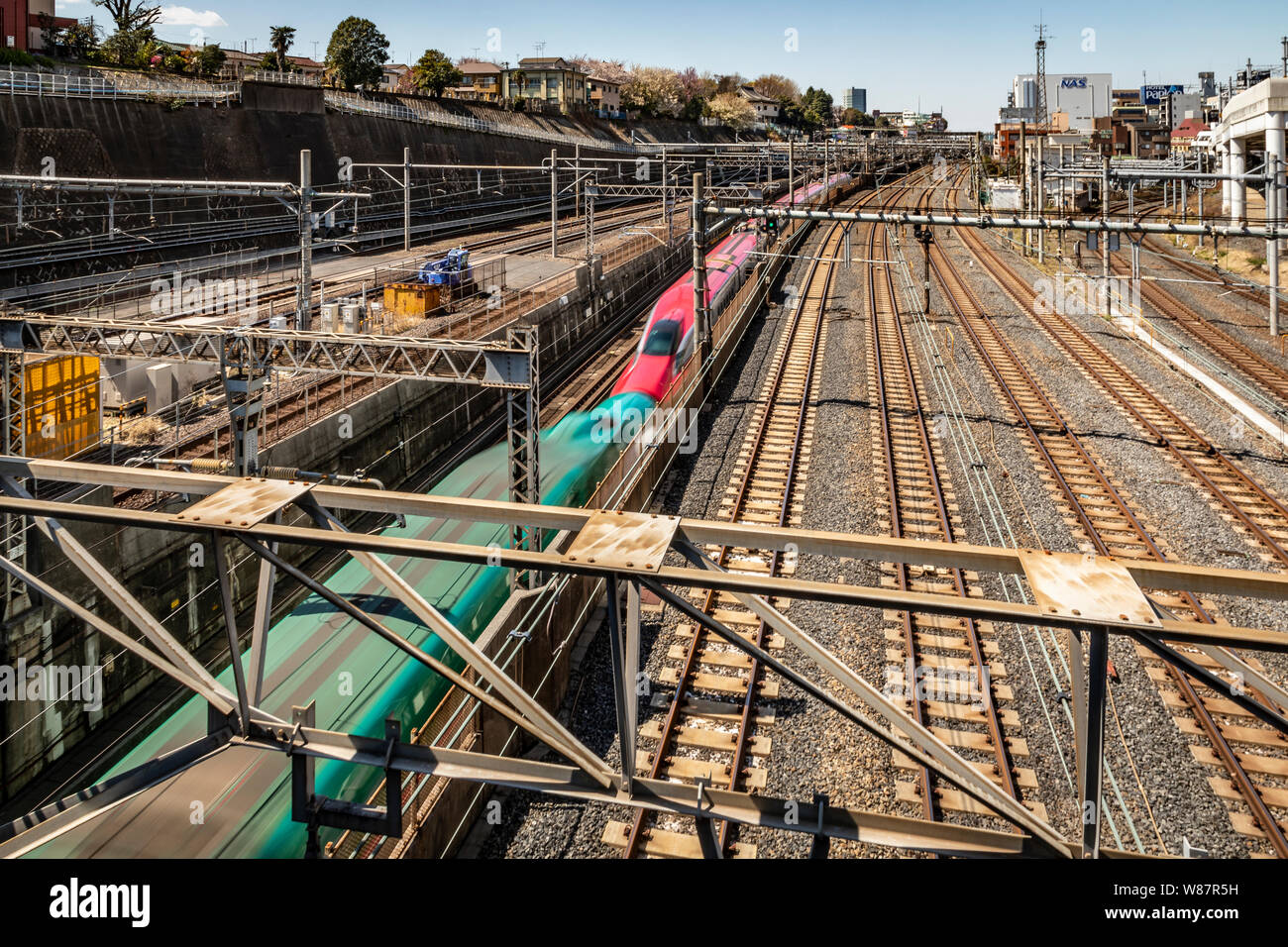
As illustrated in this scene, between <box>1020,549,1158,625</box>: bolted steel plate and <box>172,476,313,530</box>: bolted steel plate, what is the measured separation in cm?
398

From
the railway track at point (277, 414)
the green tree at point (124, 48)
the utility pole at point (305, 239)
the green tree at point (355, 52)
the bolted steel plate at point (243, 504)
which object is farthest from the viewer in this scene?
the green tree at point (355, 52)

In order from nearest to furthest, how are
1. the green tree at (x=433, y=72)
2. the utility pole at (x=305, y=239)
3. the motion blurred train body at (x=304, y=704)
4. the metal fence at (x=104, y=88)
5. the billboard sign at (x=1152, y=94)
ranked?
the motion blurred train body at (x=304, y=704)
the utility pole at (x=305, y=239)
the metal fence at (x=104, y=88)
the green tree at (x=433, y=72)
the billboard sign at (x=1152, y=94)

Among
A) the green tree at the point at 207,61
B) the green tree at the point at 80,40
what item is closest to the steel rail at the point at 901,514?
the green tree at the point at 207,61

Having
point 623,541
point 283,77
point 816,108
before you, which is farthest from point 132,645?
point 816,108

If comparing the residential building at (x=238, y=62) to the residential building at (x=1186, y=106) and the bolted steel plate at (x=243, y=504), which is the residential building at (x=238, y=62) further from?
the residential building at (x=1186, y=106)

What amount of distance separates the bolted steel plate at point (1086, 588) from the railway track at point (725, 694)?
6.78 feet

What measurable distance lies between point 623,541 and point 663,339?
17802 mm

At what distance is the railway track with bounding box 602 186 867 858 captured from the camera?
8.45 meters

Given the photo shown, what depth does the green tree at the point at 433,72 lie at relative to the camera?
5891 centimetres

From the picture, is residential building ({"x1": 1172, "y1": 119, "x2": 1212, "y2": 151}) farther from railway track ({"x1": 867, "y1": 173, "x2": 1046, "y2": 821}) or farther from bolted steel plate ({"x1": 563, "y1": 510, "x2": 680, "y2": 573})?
bolted steel plate ({"x1": 563, "y1": 510, "x2": 680, "y2": 573})

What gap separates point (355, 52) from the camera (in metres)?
51.8

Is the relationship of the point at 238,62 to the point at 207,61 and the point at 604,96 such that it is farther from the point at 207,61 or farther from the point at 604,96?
the point at 604,96

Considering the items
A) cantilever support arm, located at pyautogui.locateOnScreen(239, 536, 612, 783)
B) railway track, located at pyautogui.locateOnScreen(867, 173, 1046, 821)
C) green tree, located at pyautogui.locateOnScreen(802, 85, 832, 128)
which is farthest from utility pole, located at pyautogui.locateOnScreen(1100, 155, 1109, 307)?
green tree, located at pyautogui.locateOnScreen(802, 85, 832, 128)
